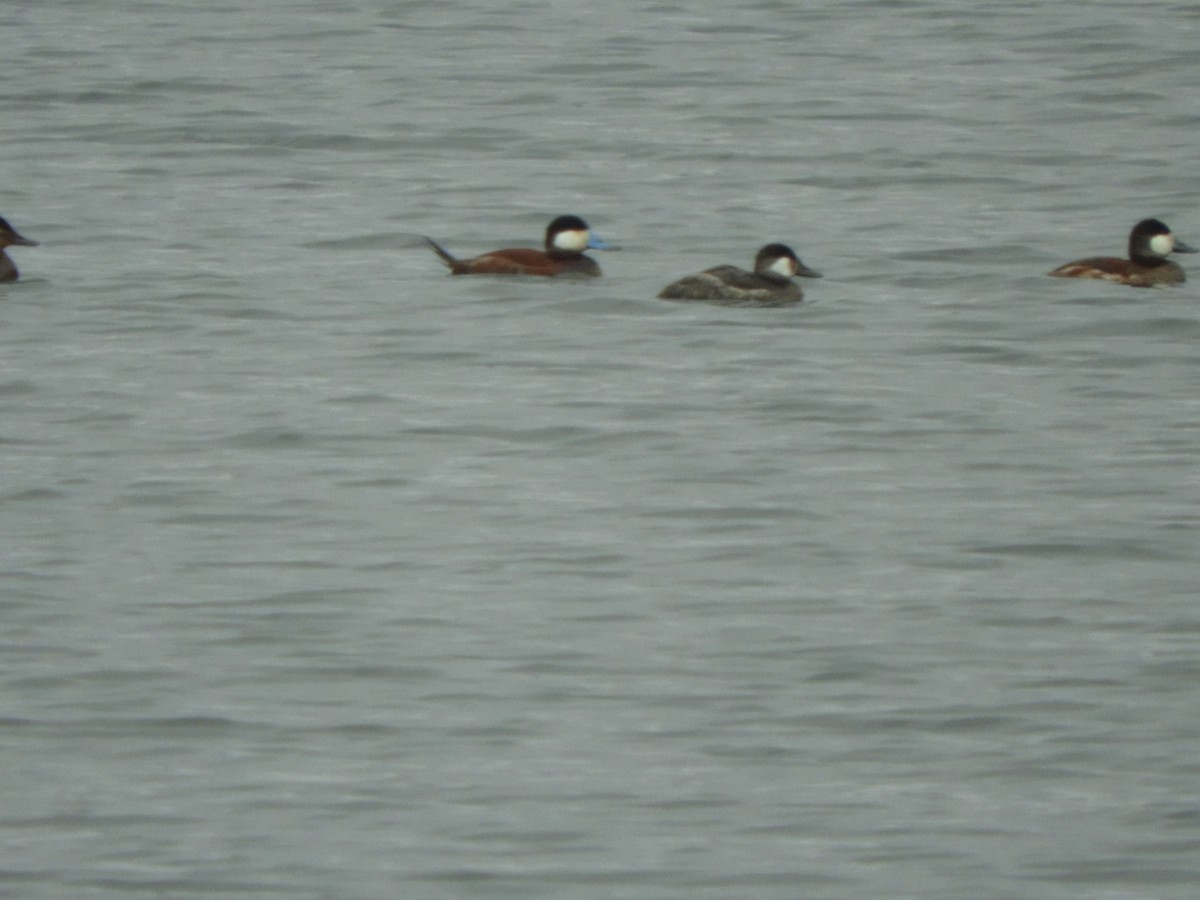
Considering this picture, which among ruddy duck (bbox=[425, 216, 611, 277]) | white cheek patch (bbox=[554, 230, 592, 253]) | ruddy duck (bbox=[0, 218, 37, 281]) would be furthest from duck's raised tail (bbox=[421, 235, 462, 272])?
ruddy duck (bbox=[0, 218, 37, 281])

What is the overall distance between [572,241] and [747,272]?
133 cm

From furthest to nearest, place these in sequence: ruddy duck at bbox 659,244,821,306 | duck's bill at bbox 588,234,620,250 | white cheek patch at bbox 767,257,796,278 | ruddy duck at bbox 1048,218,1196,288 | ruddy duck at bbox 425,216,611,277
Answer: duck's bill at bbox 588,234,620,250, ruddy duck at bbox 425,216,611,277, ruddy duck at bbox 1048,218,1196,288, white cheek patch at bbox 767,257,796,278, ruddy duck at bbox 659,244,821,306

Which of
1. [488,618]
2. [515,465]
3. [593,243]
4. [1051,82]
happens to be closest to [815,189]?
[593,243]

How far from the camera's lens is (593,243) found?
15.1 metres

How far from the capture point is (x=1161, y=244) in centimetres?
1472

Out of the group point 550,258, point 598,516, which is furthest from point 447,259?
point 598,516

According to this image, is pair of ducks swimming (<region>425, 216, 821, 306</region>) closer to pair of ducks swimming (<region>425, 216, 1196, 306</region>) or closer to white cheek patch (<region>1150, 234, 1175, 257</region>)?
pair of ducks swimming (<region>425, 216, 1196, 306</region>)

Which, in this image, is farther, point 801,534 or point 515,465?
point 515,465

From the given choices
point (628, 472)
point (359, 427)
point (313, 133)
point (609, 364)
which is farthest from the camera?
point (313, 133)

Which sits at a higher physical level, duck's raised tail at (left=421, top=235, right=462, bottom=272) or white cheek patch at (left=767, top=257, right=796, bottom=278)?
white cheek patch at (left=767, top=257, right=796, bottom=278)

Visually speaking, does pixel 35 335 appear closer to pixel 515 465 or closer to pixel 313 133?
pixel 515 465

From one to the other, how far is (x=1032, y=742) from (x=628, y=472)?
348 centimetres

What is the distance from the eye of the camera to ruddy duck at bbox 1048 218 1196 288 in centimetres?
1448

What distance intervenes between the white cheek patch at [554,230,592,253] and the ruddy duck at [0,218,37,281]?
119 inches
